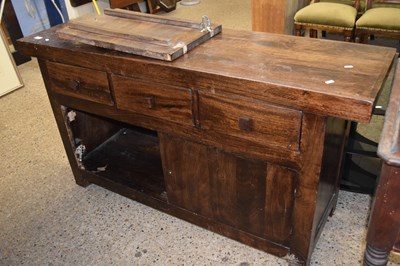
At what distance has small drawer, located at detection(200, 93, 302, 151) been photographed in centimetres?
111

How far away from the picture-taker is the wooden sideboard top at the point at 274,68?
1.01 meters

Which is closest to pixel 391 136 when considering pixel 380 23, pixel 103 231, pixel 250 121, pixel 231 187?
pixel 250 121

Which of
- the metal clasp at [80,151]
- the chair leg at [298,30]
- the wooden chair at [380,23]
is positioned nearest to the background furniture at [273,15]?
the chair leg at [298,30]

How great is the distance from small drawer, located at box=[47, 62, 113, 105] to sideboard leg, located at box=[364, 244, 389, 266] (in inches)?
40.7

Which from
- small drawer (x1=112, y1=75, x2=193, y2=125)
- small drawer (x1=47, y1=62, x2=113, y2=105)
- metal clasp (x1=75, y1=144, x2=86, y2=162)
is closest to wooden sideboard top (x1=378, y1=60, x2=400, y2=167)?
small drawer (x1=112, y1=75, x2=193, y2=125)

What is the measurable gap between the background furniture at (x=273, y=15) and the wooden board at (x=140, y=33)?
170cm

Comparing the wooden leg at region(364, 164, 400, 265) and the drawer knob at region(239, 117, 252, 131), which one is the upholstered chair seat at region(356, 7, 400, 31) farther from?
the wooden leg at region(364, 164, 400, 265)

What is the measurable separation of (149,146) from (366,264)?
129cm

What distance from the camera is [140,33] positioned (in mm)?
1393

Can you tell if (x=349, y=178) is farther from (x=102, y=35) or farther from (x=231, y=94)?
(x=102, y=35)

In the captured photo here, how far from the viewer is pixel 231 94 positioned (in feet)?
3.80

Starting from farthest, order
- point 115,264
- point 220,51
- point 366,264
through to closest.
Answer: point 115,264 → point 220,51 → point 366,264

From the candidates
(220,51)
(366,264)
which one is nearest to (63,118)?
(220,51)

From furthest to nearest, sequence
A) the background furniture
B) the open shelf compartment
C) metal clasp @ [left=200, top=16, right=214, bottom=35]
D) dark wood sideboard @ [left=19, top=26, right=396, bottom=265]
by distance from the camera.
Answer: the background furniture → the open shelf compartment → metal clasp @ [left=200, top=16, right=214, bottom=35] → dark wood sideboard @ [left=19, top=26, right=396, bottom=265]
